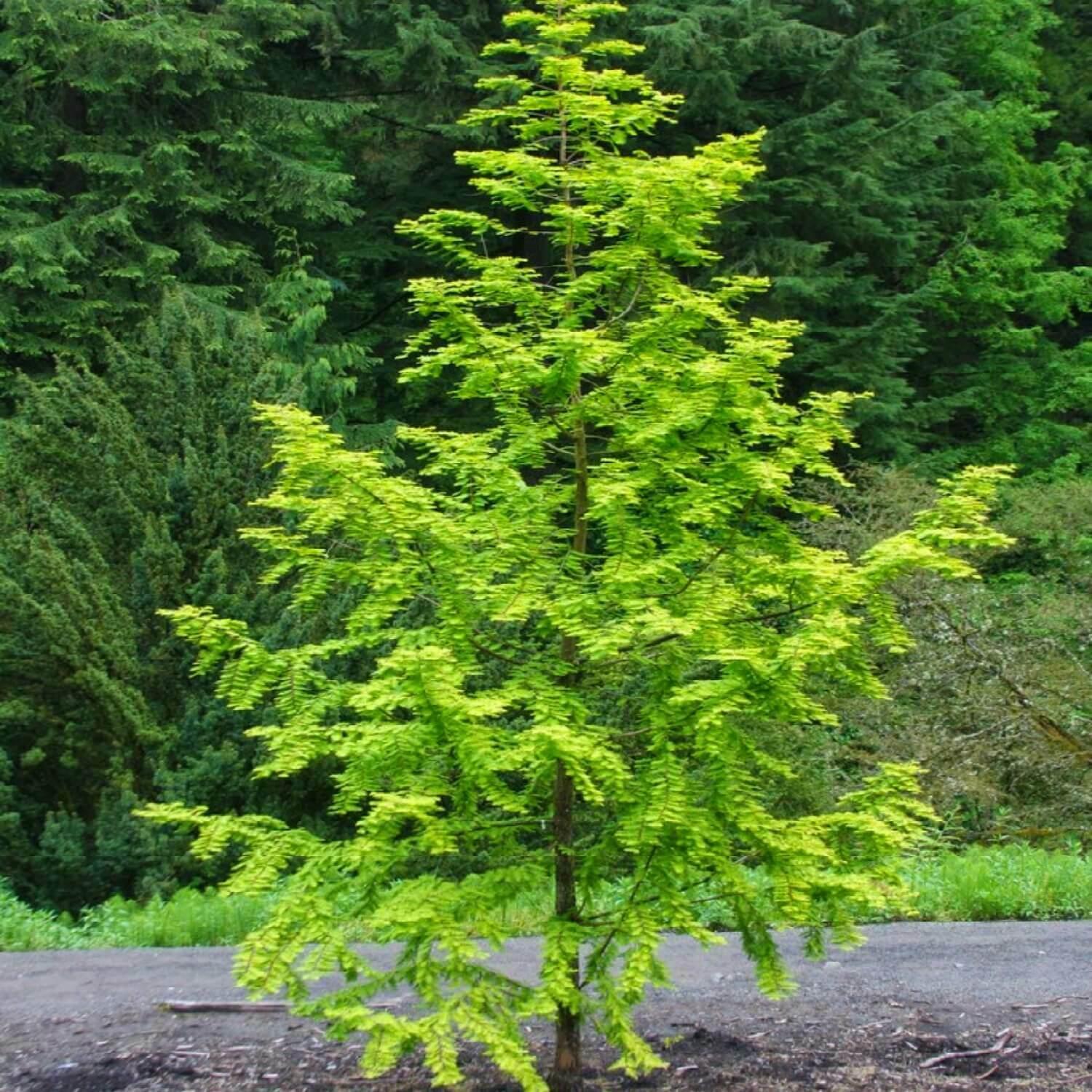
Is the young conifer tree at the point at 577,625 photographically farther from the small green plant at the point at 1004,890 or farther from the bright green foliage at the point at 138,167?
the bright green foliage at the point at 138,167

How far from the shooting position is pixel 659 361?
14.6 ft

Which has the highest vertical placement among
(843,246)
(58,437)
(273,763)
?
(843,246)

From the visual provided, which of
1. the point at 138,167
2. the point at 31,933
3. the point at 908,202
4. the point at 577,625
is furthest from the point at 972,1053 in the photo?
the point at 908,202

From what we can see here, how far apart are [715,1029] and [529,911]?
1820 millimetres

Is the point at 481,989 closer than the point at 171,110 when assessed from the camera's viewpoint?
Yes

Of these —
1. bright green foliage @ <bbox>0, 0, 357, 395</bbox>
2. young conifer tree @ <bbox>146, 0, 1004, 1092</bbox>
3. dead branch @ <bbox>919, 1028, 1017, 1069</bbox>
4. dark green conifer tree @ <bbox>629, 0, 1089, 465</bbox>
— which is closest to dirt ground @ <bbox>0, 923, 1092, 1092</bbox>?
dead branch @ <bbox>919, 1028, 1017, 1069</bbox>

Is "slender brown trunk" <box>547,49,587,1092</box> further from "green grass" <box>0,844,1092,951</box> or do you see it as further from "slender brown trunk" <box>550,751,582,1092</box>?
"green grass" <box>0,844,1092,951</box>

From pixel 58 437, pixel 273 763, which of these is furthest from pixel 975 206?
pixel 273 763

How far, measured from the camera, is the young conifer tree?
3.92 m

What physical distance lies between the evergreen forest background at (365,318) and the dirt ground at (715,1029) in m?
2.14

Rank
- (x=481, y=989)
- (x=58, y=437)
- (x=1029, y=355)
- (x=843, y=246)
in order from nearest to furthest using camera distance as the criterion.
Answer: (x=481, y=989) < (x=58, y=437) < (x=843, y=246) < (x=1029, y=355)

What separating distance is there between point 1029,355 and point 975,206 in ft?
8.44

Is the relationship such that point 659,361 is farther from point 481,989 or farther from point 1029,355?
point 1029,355

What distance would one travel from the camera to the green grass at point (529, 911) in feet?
22.9
